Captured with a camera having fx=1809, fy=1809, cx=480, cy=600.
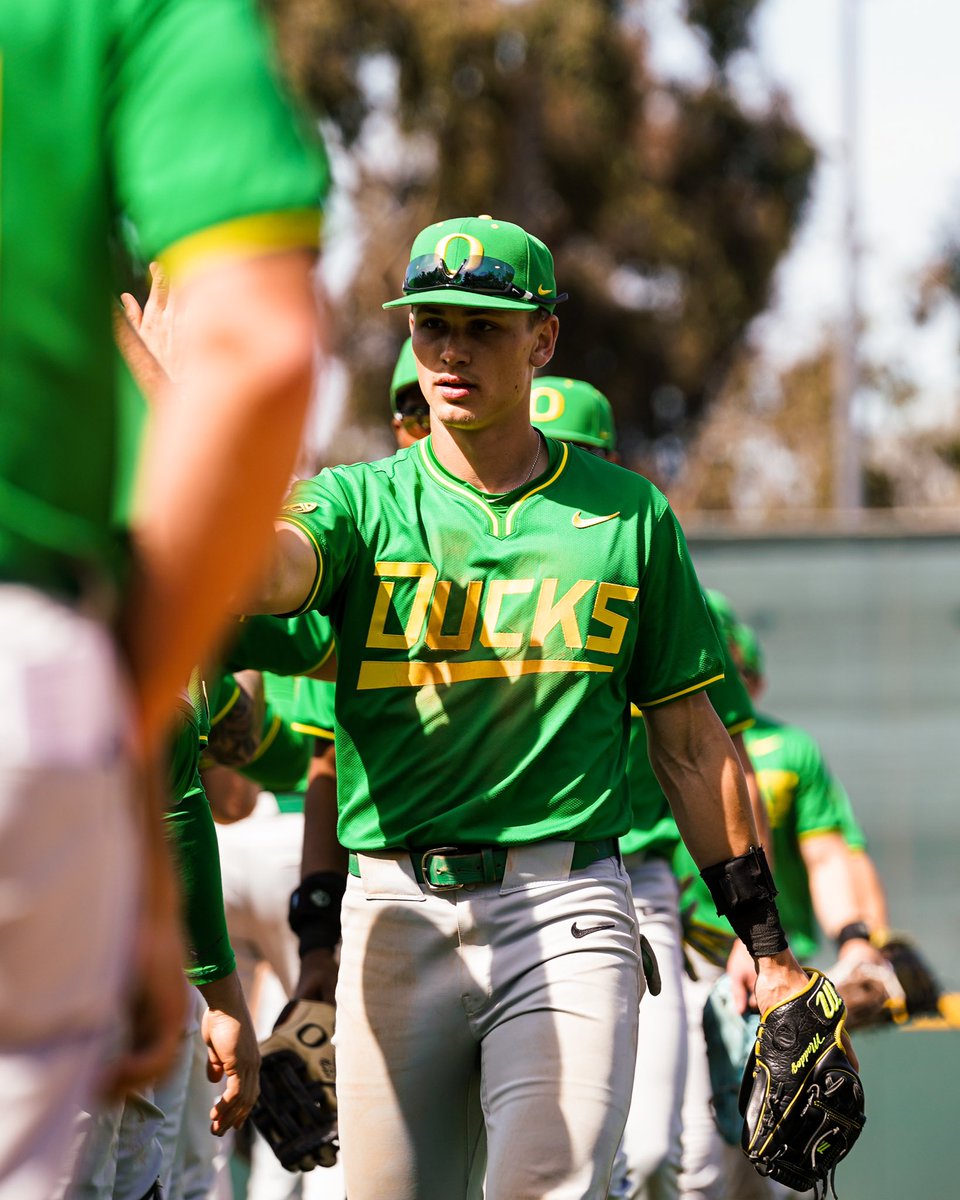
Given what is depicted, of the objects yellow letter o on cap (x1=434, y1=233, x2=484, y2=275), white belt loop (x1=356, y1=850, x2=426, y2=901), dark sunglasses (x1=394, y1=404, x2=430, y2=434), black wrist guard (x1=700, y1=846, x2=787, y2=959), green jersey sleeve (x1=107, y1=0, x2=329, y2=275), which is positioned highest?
yellow letter o on cap (x1=434, y1=233, x2=484, y2=275)

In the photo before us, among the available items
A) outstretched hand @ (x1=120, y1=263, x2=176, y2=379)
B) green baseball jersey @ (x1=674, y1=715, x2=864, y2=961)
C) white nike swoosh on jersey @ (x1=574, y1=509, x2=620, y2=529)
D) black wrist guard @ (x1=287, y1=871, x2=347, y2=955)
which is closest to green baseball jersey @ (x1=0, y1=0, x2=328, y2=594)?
outstretched hand @ (x1=120, y1=263, x2=176, y2=379)

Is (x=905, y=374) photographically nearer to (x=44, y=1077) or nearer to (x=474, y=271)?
(x=474, y=271)

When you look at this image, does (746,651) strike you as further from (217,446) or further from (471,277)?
(217,446)

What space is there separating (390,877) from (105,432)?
7.04ft

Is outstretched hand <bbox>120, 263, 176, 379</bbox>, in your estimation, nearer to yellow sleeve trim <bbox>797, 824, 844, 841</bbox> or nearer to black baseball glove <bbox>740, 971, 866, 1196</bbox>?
black baseball glove <bbox>740, 971, 866, 1196</bbox>

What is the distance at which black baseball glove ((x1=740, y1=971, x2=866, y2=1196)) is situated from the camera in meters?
3.81

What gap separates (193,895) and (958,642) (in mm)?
6340

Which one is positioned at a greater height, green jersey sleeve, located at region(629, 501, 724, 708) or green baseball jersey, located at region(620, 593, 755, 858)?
green jersey sleeve, located at region(629, 501, 724, 708)

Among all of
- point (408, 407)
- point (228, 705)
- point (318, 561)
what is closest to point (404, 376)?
point (408, 407)

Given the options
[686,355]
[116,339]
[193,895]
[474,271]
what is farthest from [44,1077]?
[686,355]

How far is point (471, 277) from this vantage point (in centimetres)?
391

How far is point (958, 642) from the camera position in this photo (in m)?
9.23

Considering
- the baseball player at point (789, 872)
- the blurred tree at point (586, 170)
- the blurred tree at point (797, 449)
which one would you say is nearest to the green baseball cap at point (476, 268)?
the baseball player at point (789, 872)

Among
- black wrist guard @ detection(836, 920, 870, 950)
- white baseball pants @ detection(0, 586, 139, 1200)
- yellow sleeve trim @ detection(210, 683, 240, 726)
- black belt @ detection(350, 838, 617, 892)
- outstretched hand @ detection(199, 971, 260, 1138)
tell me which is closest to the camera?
white baseball pants @ detection(0, 586, 139, 1200)
